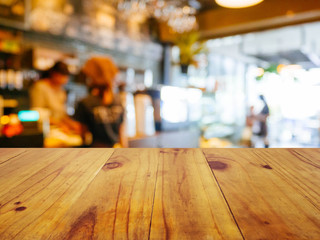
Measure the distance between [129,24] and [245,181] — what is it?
5.52 m

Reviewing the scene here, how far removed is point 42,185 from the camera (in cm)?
69

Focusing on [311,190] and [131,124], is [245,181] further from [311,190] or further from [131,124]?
[131,124]

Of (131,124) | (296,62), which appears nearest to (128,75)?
(131,124)

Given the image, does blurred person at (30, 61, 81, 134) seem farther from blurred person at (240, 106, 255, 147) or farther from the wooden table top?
blurred person at (240, 106, 255, 147)

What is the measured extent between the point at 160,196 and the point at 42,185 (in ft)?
0.99

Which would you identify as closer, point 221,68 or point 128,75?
point 128,75

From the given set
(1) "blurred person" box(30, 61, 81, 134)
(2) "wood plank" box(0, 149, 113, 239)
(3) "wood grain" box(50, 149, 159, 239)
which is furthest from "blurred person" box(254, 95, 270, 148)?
(3) "wood grain" box(50, 149, 159, 239)

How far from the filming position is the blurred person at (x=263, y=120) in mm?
6102

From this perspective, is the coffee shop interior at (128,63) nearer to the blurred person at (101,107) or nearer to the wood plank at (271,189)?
the blurred person at (101,107)

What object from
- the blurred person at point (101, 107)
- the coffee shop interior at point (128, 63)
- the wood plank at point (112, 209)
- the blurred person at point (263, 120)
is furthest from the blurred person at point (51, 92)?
the blurred person at point (263, 120)

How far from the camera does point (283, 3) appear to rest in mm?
4676

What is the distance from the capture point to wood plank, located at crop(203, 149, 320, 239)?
1.58ft

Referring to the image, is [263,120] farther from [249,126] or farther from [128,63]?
[128,63]

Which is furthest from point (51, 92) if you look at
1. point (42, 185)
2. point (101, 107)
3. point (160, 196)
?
point (160, 196)
